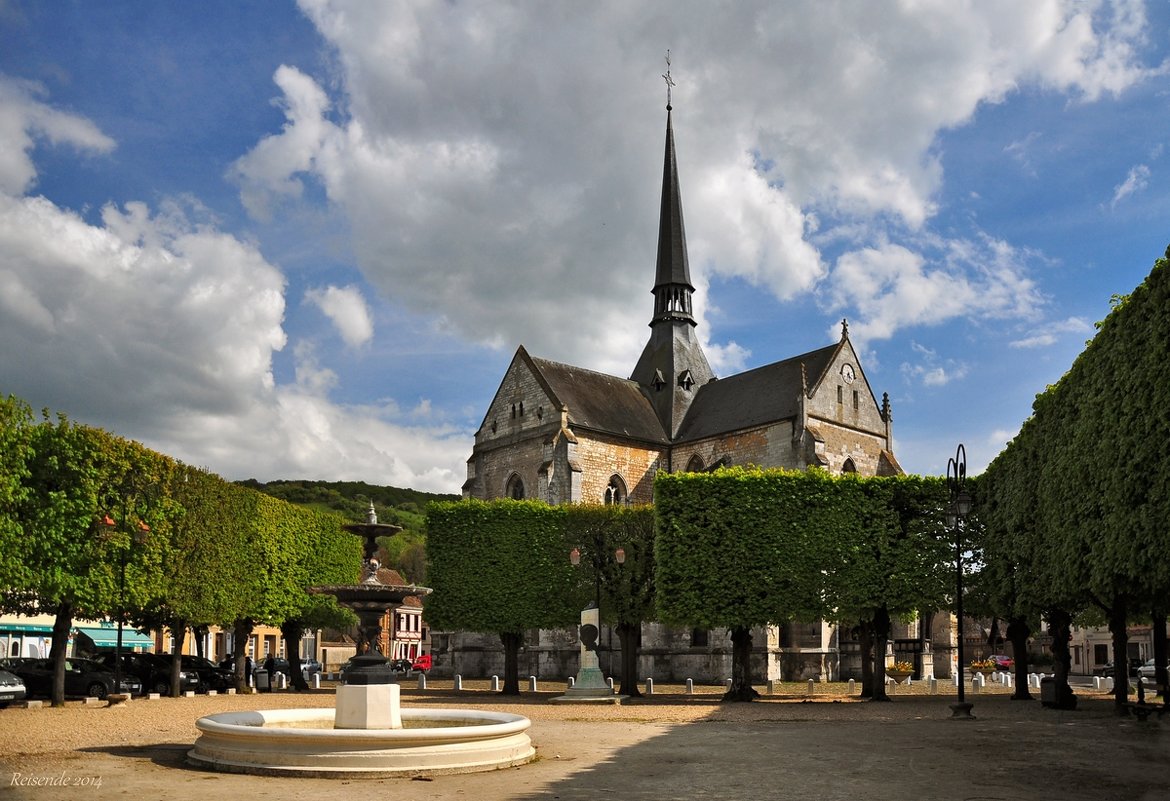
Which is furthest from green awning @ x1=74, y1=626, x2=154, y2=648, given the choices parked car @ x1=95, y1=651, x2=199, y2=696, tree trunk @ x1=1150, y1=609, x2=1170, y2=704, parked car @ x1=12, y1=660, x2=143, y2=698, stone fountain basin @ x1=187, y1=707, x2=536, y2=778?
tree trunk @ x1=1150, y1=609, x2=1170, y2=704

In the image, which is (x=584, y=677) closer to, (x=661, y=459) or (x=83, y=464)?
(x=83, y=464)

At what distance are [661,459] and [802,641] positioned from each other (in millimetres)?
12756

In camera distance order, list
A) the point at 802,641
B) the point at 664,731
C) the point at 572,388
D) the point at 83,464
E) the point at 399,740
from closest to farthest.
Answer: the point at 399,740 < the point at 664,731 < the point at 83,464 < the point at 802,641 < the point at 572,388

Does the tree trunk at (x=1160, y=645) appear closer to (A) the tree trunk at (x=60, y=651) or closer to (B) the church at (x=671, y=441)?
(B) the church at (x=671, y=441)

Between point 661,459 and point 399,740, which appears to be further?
point 661,459

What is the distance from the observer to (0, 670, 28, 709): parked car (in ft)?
76.9

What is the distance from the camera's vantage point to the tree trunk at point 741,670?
93.5 feet

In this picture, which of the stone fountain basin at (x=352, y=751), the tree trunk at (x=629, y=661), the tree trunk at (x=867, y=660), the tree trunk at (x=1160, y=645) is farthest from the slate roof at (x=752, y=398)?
the stone fountain basin at (x=352, y=751)

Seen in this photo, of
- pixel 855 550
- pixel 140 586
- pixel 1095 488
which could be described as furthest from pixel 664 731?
pixel 140 586

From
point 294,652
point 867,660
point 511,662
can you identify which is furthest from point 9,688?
point 867,660

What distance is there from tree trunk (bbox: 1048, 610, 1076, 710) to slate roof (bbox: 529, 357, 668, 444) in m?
24.8

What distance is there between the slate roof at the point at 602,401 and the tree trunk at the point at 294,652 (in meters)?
16.0

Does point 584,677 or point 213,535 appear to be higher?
point 213,535

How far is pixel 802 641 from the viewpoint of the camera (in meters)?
41.5
